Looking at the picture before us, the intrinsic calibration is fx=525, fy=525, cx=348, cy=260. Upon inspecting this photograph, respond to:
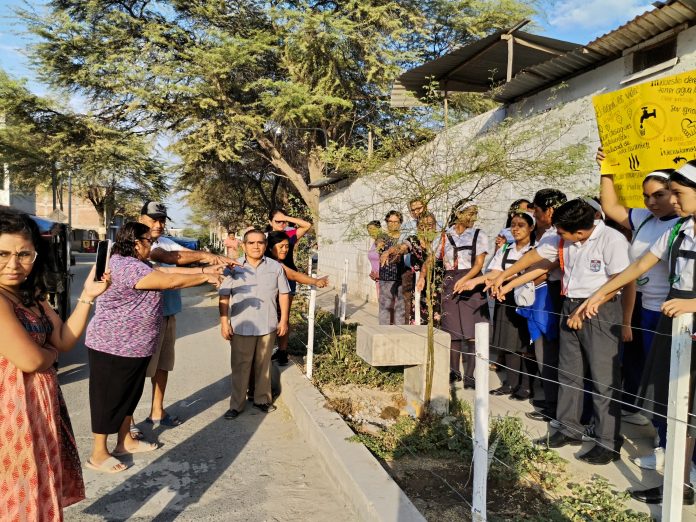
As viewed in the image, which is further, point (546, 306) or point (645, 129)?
point (546, 306)

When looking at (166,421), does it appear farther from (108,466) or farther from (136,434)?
(108,466)

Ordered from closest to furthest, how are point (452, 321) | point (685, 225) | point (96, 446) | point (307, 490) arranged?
point (685, 225)
point (307, 490)
point (96, 446)
point (452, 321)

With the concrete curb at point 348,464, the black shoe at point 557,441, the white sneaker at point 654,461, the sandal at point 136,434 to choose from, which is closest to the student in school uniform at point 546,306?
the black shoe at point 557,441

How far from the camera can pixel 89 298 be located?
8.13 feet

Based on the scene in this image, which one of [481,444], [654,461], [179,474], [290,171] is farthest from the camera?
[290,171]

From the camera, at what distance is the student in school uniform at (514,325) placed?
5.06 m

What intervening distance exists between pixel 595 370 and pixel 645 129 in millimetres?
1692

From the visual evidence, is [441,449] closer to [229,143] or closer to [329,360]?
[329,360]

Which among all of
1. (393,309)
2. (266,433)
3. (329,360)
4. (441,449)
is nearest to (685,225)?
(441,449)

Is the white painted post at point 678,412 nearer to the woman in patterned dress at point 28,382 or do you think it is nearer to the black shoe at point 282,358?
the woman in patterned dress at point 28,382

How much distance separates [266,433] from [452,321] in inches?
86.6

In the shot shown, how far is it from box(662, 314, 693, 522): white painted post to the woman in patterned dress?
8.67 ft

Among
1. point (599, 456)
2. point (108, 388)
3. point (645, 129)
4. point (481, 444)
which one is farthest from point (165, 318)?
point (645, 129)

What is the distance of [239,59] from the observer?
14.6m
